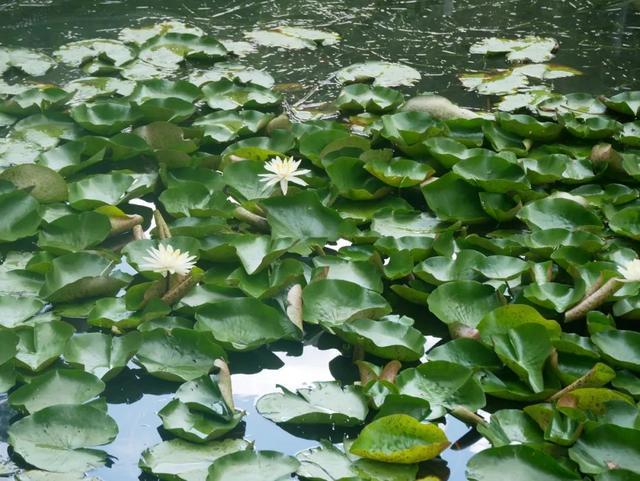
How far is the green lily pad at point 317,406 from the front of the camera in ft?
5.35

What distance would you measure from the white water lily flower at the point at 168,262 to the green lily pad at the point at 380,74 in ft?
4.64

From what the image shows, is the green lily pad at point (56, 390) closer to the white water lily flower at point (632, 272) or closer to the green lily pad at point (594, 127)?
the white water lily flower at point (632, 272)

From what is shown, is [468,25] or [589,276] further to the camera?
[468,25]

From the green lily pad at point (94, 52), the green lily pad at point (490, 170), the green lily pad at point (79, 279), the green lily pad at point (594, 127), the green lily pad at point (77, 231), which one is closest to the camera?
the green lily pad at point (79, 279)

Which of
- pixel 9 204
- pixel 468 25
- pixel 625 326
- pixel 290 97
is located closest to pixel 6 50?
pixel 290 97

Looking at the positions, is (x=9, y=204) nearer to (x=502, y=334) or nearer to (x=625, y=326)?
(x=502, y=334)

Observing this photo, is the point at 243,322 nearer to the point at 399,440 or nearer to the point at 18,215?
the point at 399,440

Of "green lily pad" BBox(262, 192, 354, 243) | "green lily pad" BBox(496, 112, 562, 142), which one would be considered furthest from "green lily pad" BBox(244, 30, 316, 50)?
"green lily pad" BBox(262, 192, 354, 243)

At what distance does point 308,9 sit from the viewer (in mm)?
3855

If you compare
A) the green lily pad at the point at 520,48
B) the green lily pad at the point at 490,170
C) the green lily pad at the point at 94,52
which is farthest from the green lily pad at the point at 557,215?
the green lily pad at the point at 94,52

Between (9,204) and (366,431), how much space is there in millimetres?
1096

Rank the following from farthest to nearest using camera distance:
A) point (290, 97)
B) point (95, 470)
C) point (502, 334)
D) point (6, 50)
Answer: point (6, 50)
point (290, 97)
point (502, 334)
point (95, 470)

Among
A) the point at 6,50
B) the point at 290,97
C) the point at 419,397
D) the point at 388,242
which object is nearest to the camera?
the point at 419,397

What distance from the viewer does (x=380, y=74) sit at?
3.18 metres
